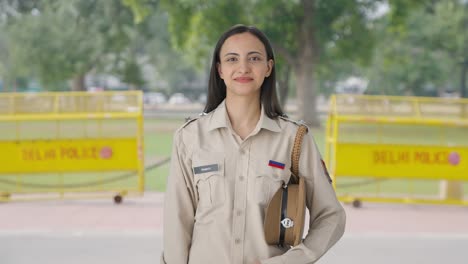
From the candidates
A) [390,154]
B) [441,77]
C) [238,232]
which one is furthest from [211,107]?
[441,77]

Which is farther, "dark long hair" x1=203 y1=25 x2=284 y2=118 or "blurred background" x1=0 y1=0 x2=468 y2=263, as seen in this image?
"blurred background" x1=0 y1=0 x2=468 y2=263

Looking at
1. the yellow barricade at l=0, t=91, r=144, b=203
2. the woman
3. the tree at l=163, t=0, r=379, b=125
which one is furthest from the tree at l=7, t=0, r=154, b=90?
the woman

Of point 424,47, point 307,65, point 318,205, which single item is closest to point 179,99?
point 424,47

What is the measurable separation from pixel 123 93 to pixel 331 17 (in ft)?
55.4

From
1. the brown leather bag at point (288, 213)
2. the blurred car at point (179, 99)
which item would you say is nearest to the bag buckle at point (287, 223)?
the brown leather bag at point (288, 213)

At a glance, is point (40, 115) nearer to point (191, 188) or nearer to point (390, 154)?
point (390, 154)

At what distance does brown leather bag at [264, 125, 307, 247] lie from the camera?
1979 mm

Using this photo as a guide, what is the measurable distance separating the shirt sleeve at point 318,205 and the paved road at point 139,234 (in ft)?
12.0

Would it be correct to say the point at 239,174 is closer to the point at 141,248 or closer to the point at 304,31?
the point at 141,248

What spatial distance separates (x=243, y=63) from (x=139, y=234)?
15.9ft

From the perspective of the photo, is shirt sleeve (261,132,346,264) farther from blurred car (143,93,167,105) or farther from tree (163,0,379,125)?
blurred car (143,93,167,105)

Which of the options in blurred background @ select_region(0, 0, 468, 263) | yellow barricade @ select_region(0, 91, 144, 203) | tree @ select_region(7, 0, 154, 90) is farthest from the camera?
tree @ select_region(7, 0, 154, 90)

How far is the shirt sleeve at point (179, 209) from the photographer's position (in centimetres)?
207

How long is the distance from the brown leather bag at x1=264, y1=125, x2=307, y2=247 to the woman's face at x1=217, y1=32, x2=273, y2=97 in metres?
0.23
